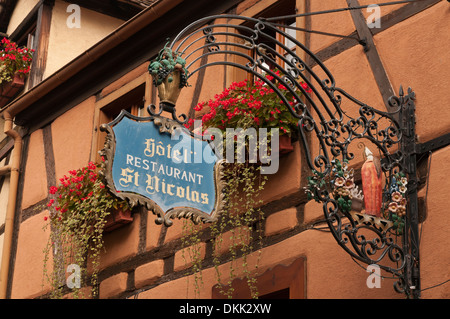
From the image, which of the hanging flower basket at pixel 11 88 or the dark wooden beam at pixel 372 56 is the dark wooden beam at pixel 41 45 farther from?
the dark wooden beam at pixel 372 56

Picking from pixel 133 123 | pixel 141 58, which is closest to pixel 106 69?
pixel 141 58

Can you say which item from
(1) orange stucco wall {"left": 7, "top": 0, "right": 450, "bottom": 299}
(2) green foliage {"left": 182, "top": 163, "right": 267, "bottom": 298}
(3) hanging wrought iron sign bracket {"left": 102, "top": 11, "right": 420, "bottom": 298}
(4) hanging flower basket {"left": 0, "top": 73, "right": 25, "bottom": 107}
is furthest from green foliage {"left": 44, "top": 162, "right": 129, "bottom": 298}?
(4) hanging flower basket {"left": 0, "top": 73, "right": 25, "bottom": 107}

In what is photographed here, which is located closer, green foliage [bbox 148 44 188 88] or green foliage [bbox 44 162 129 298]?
green foliage [bbox 148 44 188 88]

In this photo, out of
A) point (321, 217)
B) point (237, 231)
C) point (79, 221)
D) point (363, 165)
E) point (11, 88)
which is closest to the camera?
point (363, 165)

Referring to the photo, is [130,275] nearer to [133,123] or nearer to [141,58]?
[141,58]

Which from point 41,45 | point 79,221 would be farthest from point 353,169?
point 41,45

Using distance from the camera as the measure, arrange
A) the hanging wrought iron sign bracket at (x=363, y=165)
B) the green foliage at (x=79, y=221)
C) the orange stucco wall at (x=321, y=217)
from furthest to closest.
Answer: the green foliage at (x=79, y=221), the orange stucco wall at (x=321, y=217), the hanging wrought iron sign bracket at (x=363, y=165)

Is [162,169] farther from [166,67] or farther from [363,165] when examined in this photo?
[363,165]

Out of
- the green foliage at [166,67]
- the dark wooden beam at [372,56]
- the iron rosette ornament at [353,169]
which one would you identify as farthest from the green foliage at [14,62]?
the green foliage at [166,67]

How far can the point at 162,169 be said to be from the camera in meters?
5.44

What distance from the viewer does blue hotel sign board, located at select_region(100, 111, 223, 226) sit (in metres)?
5.29

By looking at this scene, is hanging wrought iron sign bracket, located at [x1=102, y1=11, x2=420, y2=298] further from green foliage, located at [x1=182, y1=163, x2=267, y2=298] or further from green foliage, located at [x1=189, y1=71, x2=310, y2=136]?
green foliage, located at [x1=182, y1=163, x2=267, y2=298]

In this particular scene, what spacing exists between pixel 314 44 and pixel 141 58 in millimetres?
2683

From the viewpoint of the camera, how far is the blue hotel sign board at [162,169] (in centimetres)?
529
